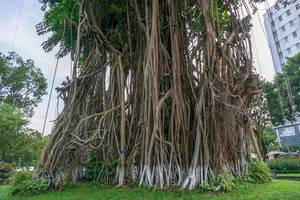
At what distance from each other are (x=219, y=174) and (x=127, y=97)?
172cm

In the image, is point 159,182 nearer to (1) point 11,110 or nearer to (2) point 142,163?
(2) point 142,163

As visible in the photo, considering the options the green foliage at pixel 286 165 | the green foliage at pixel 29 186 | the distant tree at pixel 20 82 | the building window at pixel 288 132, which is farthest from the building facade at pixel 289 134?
the green foliage at pixel 29 186

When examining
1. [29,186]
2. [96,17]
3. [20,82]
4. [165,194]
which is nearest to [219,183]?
[165,194]

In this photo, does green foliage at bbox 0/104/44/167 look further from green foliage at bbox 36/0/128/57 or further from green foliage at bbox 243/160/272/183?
green foliage at bbox 243/160/272/183

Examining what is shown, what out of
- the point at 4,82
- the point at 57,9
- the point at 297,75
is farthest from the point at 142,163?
the point at 297,75

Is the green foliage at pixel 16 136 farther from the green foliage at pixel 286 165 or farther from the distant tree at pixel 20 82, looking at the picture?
the green foliage at pixel 286 165

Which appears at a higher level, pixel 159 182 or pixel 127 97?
pixel 127 97

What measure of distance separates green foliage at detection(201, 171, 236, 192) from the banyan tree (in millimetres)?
76

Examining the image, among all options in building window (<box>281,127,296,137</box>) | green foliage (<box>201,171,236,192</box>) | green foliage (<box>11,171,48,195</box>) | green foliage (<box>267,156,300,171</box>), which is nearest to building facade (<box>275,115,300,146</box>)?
building window (<box>281,127,296,137</box>)

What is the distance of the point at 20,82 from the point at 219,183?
1014 cm

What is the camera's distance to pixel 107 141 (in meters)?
3.64

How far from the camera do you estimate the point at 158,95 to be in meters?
3.24

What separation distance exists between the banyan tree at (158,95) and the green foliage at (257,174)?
9cm

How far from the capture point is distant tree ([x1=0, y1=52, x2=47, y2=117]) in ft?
33.9
